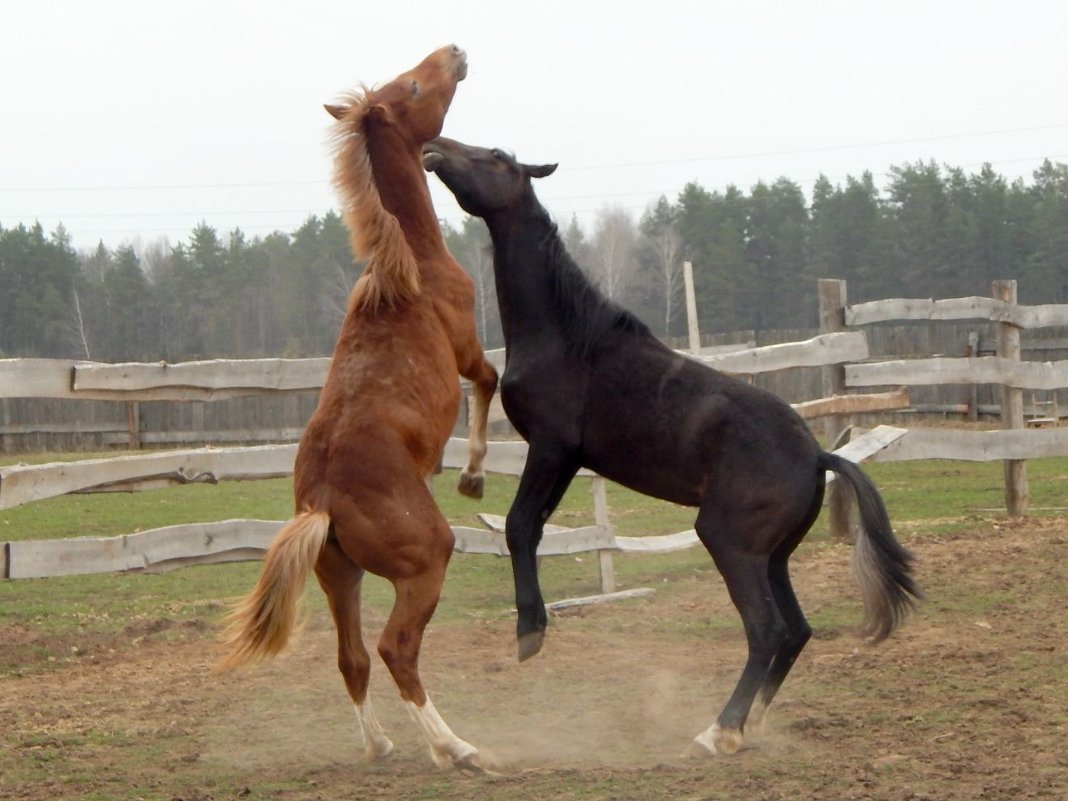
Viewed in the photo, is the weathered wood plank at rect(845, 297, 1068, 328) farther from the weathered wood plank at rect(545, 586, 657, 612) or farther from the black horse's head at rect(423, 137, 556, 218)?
the black horse's head at rect(423, 137, 556, 218)

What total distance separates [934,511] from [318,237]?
952 inches

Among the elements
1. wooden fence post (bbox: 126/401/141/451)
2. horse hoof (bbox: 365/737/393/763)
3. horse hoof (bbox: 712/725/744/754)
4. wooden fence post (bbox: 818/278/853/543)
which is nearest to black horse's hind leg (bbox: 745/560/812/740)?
horse hoof (bbox: 712/725/744/754)

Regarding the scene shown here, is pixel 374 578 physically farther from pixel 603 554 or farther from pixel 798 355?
pixel 798 355

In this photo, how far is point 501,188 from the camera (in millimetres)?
4848

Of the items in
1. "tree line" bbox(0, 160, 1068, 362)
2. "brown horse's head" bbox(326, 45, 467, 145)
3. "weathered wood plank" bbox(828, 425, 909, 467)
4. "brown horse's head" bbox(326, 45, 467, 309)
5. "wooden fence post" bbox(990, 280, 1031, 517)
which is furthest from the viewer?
"tree line" bbox(0, 160, 1068, 362)

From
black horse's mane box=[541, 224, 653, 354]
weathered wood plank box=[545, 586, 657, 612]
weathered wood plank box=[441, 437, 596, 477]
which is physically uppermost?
black horse's mane box=[541, 224, 653, 354]

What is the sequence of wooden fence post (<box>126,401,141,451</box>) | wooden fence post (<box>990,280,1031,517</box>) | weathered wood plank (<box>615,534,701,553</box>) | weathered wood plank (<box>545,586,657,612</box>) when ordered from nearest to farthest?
weathered wood plank (<box>545,586,657,612</box>), weathered wood plank (<box>615,534,701,553</box>), wooden fence post (<box>990,280,1031,517</box>), wooden fence post (<box>126,401,141,451</box>)

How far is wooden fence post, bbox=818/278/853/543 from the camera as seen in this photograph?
936 cm

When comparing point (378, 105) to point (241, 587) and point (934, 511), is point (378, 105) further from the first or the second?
point (934, 511)

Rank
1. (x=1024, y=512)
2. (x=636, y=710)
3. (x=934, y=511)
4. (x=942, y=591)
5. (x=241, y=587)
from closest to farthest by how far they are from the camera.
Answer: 1. (x=636, y=710)
2. (x=942, y=591)
3. (x=241, y=587)
4. (x=1024, y=512)
5. (x=934, y=511)

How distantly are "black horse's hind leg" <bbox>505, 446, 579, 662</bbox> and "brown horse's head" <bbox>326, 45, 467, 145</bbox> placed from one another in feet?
4.54

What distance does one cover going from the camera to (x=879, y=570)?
4.79 meters

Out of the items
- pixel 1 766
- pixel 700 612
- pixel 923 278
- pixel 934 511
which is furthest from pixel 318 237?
pixel 1 766

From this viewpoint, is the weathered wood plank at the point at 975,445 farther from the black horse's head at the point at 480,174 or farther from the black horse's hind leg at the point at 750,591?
the black horse's head at the point at 480,174
